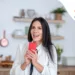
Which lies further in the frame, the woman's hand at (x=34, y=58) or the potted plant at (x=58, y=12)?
the potted plant at (x=58, y=12)

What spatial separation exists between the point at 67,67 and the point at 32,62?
1971 mm

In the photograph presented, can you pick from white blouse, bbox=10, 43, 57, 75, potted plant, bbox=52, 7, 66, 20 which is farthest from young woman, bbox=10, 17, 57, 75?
potted plant, bbox=52, 7, 66, 20

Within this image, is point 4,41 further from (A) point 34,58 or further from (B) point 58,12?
(A) point 34,58

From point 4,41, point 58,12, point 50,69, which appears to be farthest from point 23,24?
point 50,69

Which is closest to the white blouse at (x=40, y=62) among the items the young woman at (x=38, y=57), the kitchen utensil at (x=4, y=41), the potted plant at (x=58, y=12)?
the young woman at (x=38, y=57)

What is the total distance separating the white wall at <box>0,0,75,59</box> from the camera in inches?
139

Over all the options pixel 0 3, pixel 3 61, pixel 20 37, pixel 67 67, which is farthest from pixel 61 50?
pixel 0 3

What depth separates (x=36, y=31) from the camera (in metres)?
1.62

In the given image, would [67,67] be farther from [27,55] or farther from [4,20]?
[27,55]

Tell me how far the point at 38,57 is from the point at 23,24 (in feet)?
6.68

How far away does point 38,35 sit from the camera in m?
1.63

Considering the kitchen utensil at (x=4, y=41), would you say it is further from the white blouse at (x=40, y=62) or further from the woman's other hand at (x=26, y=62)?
the woman's other hand at (x=26, y=62)

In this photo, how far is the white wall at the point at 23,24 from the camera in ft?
11.6

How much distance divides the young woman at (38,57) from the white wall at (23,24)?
1873mm
